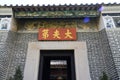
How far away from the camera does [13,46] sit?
14.0ft

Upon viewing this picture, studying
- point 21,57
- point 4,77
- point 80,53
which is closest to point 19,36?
point 21,57

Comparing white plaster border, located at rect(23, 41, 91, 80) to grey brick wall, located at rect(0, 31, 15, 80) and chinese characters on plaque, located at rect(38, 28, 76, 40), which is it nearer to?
chinese characters on plaque, located at rect(38, 28, 76, 40)

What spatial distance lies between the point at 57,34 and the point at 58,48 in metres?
0.47

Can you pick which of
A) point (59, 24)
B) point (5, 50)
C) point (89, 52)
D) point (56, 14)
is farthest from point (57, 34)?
point (5, 50)

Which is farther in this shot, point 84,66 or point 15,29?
point 15,29

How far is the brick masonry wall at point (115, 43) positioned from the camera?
3514 millimetres

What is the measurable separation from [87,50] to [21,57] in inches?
75.1

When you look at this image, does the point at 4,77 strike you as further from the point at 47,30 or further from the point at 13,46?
the point at 47,30

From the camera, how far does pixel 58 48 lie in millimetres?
4207

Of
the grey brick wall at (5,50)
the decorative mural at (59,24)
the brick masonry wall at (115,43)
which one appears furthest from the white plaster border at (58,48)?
the brick masonry wall at (115,43)

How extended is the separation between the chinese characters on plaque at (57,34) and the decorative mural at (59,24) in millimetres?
170

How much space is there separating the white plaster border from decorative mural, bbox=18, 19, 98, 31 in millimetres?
604

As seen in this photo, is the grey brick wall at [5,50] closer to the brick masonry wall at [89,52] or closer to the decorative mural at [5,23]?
the brick masonry wall at [89,52]

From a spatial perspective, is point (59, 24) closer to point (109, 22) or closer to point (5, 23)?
point (109, 22)
